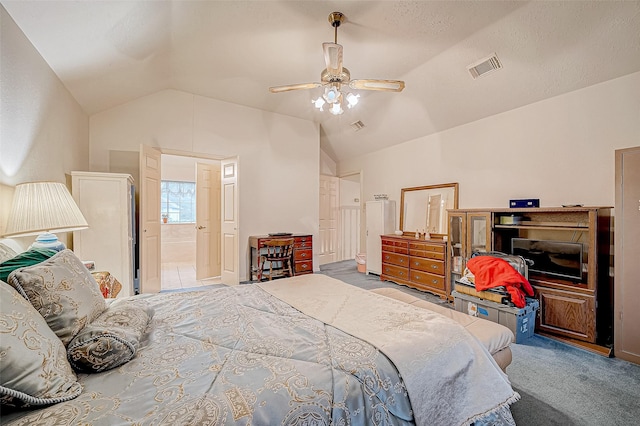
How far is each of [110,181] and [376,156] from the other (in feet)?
14.9

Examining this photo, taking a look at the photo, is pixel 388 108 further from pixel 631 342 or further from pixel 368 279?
pixel 631 342

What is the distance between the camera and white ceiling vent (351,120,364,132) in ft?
17.0

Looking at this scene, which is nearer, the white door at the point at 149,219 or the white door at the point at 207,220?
the white door at the point at 149,219

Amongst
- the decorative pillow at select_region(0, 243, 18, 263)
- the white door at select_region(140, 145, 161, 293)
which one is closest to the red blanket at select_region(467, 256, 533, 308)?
the decorative pillow at select_region(0, 243, 18, 263)

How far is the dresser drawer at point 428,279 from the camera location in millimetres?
3964

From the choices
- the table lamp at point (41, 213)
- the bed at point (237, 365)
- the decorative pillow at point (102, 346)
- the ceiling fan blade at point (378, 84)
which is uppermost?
the ceiling fan blade at point (378, 84)

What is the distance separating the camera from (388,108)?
4.50 m

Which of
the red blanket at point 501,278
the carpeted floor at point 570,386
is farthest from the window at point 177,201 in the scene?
the carpeted floor at point 570,386

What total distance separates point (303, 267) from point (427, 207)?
2421 millimetres

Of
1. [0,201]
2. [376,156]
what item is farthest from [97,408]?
[376,156]

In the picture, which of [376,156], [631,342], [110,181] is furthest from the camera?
[376,156]

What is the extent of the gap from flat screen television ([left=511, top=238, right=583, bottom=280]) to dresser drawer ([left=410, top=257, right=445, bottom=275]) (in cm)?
93

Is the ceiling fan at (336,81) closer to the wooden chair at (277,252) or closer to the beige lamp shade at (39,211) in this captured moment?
the beige lamp shade at (39,211)

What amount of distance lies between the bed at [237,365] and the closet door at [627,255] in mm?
1994
